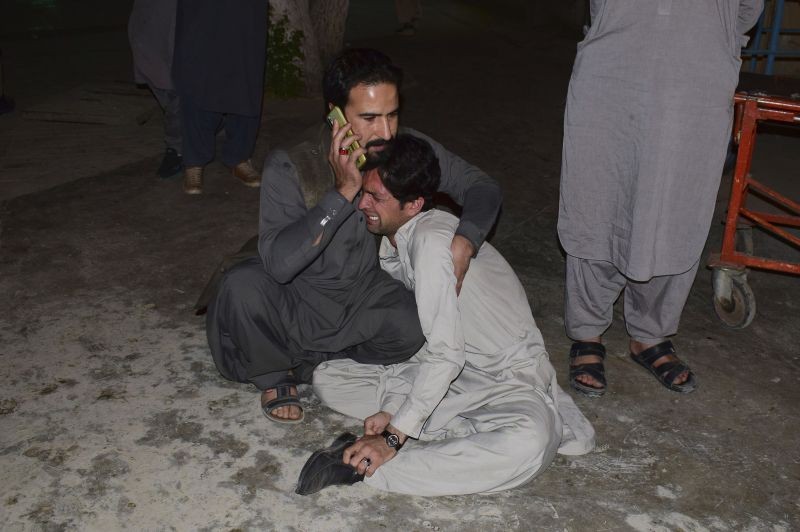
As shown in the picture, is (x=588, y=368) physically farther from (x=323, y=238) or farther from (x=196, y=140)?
(x=196, y=140)

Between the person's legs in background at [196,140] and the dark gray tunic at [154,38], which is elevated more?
the dark gray tunic at [154,38]

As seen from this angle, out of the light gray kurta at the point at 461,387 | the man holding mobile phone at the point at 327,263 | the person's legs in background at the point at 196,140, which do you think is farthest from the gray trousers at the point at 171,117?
the light gray kurta at the point at 461,387

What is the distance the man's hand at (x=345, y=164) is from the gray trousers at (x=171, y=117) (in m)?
2.91

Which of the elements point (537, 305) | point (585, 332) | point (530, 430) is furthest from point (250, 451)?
point (537, 305)

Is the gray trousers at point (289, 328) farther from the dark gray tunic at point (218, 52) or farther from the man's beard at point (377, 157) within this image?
the dark gray tunic at point (218, 52)

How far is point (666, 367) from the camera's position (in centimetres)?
323

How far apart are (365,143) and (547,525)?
4.40ft

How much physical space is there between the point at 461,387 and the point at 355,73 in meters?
1.13

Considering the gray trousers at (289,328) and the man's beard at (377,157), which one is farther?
the gray trousers at (289,328)

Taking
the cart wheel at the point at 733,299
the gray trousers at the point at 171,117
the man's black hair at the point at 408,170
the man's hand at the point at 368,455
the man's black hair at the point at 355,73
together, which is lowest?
the man's hand at the point at 368,455

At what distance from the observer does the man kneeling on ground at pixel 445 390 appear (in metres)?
2.54

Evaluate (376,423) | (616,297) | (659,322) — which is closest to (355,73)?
(376,423)

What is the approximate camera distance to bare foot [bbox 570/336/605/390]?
3182 millimetres

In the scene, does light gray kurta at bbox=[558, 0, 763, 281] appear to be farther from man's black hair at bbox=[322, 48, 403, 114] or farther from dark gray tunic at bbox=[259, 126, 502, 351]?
man's black hair at bbox=[322, 48, 403, 114]
